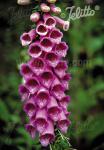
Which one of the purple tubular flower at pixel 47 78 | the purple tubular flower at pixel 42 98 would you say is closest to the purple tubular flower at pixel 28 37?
the purple tubular flower at pixel 47 78

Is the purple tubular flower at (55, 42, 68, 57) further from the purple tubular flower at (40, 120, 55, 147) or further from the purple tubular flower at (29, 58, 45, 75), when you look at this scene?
the purple tubular flower at (40, 120, 55, 147)

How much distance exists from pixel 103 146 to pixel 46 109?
6.20ft

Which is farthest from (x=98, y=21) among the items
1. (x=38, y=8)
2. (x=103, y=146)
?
(x=38, y=8)

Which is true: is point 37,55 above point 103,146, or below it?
above

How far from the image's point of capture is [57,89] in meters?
3.87

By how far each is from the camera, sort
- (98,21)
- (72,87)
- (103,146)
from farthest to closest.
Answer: (98,21), (72,87), (103,146)

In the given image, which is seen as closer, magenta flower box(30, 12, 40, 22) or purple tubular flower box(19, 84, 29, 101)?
magenta flower box(30, 12, 40, 22)

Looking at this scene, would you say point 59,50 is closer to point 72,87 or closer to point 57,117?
point 57,117

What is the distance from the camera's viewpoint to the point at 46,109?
389cm

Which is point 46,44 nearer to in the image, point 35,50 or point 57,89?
point 35,50

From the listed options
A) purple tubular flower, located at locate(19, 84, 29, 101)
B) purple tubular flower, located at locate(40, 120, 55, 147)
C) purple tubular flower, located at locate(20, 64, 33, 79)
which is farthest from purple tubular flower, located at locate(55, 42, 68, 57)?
purple tubular flower, located at locate(40, 120, 55, 147)

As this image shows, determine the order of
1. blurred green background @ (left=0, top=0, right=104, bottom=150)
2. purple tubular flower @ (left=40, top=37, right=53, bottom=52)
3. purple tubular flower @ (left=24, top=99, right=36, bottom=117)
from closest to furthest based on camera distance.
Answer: purple tubular flower @ (left=40, top=37, right=53, bottom=52) < purple tubular flower @ (left=24, top=99, right=36, bottom=117) < blurred green background @ (left=0, top=0, right=104, bottom=150)

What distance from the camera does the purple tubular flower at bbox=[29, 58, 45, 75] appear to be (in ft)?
12.4

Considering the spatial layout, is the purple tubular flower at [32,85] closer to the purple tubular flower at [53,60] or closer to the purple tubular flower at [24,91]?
the purple tubular flower at [24,91]
